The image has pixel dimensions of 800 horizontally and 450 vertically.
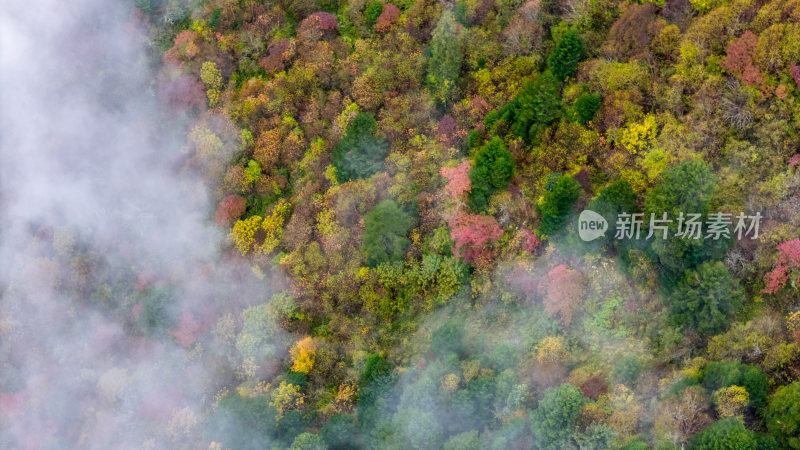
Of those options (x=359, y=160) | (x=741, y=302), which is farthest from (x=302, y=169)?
(x=741, y=302)

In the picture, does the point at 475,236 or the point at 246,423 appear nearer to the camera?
the point at 246,423

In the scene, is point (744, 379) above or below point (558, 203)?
below

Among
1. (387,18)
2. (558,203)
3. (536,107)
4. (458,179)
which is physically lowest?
(558,203)

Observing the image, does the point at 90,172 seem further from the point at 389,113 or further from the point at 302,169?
the point at 389,113

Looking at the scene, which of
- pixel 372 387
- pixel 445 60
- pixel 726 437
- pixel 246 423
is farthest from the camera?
pixel 445 60

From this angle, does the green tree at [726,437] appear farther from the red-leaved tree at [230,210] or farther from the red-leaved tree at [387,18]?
the red-leaved tree at [387,18]

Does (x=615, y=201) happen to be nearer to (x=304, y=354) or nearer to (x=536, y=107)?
(x=536, y=107)

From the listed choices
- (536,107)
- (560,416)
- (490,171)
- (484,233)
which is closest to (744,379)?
(560,416)
